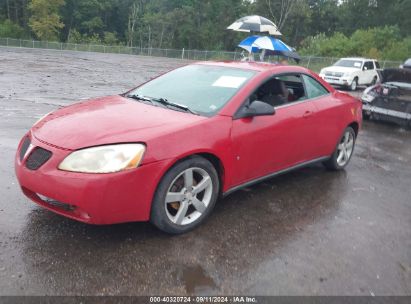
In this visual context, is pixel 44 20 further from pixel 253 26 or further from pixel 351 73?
pixel 253 26

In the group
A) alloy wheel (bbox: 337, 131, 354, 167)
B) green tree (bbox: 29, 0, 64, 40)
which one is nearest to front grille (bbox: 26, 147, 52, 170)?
alloy wheel (bbox: 337, 131, 354, 167)

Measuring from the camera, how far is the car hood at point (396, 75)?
936cm

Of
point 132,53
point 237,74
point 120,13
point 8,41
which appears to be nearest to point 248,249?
point 237,74

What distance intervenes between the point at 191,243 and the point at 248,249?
0.48m

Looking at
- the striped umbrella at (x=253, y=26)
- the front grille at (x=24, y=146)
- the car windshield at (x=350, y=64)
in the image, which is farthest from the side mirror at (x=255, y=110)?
the car windshield at (x=350, y=64)

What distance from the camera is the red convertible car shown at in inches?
120

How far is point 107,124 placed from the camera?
3.41 m

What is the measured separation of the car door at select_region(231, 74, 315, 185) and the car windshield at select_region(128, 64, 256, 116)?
35cm

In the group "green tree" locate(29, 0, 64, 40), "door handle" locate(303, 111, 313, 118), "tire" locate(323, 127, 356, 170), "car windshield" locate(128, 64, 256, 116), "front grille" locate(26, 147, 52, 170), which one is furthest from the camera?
"green tree" locate(29, 0, 64, 40)

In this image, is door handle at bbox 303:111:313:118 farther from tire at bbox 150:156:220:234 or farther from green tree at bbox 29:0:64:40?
green tree at bbox 29:0:64:40

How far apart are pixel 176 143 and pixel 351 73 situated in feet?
63.4

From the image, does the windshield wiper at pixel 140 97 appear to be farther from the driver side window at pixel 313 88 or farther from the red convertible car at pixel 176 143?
the driver side window at pixel 313 88

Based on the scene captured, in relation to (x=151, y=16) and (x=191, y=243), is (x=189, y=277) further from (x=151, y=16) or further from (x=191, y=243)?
(x=151, y=16)

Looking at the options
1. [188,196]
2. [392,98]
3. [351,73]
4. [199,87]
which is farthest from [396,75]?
[351,73]
